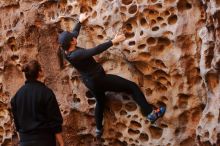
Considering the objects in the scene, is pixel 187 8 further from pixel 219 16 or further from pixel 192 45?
pixel 219 16

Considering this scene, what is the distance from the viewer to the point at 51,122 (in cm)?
428

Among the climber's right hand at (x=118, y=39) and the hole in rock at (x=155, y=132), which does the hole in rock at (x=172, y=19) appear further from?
the hole in rock at (x=155, y=132)

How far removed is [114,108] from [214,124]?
143cm

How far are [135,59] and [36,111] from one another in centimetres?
129

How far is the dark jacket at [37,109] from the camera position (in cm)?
425

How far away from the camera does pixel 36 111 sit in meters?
4.26

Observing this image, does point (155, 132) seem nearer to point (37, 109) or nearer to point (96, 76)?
point (96, 76)

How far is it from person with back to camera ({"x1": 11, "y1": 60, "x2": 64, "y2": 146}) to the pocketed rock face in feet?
3.89

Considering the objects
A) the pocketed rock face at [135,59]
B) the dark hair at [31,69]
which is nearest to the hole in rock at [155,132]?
the pocketed rock face at [135,59]

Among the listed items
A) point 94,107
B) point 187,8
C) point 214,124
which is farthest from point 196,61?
point 94,107

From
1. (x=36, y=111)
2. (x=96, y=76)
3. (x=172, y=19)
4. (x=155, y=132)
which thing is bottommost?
(x=155, y=132)

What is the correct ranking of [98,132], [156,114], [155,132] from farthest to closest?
[98,132] → [155,132] → [156,114]

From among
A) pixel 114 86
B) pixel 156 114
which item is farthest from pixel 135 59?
pixel 156 114

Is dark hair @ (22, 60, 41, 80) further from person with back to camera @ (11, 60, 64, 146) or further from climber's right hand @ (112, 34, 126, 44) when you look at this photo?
climber's right hand @ (112, 34, 126, 44)
